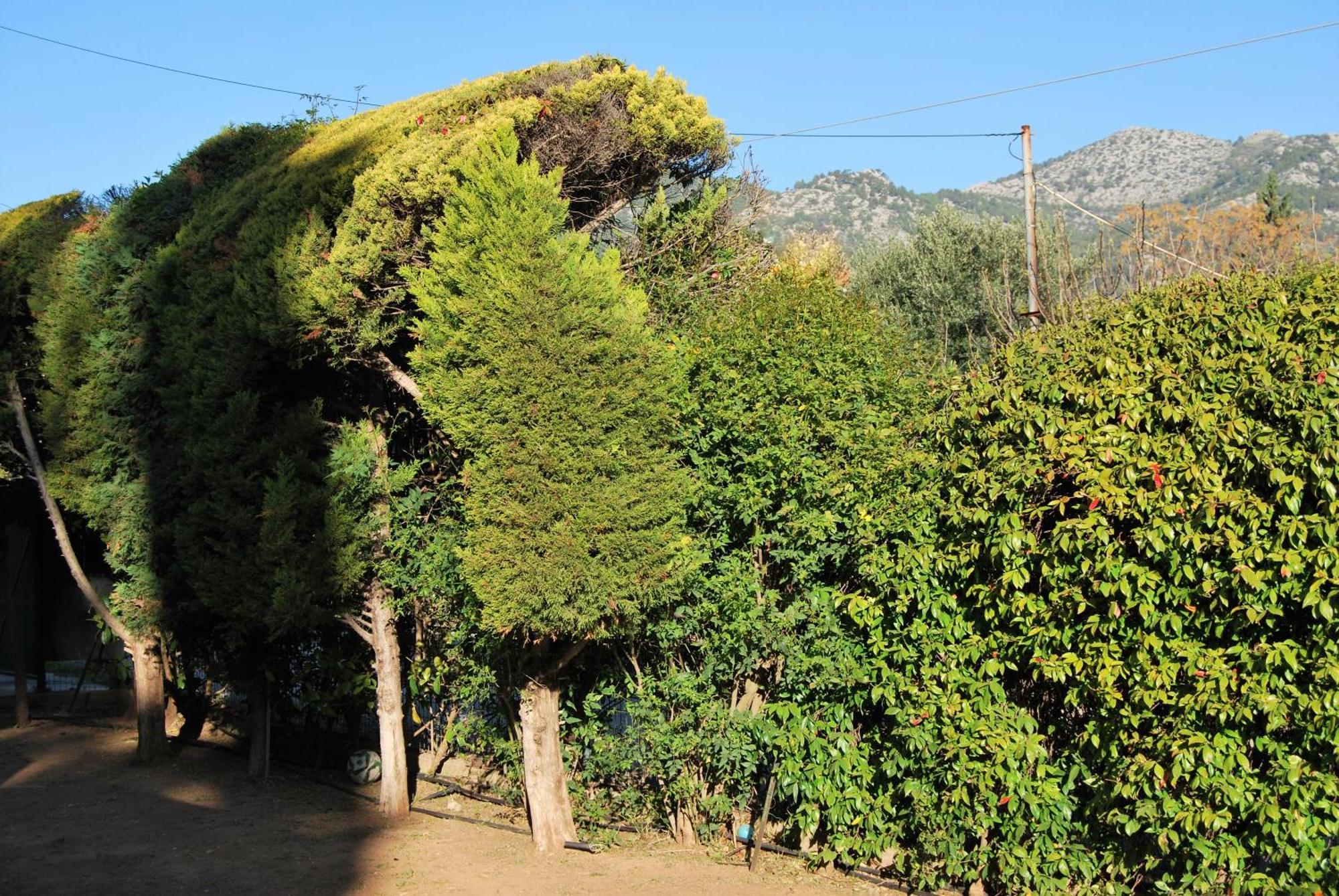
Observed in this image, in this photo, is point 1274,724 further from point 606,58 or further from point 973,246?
point 973,246

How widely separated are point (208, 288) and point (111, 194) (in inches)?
128

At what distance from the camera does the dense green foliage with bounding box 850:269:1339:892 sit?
15.3 feet

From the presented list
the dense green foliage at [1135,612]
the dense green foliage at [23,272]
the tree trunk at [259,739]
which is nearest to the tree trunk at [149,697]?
the tree trunk at [259,739]

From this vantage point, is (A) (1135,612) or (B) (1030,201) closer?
(A) (1135,612)

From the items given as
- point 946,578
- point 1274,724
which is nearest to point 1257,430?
point 1274,724

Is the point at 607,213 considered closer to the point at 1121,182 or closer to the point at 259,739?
the point at 259,739

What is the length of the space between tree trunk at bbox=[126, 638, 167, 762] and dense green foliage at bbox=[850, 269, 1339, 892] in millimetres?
7472

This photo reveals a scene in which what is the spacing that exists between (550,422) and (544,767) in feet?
8.24

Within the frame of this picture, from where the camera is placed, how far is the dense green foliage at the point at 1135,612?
4668 mm

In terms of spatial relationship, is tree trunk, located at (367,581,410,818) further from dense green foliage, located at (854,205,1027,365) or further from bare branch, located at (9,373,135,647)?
dense green foliage, located at (854,205,1027,365)

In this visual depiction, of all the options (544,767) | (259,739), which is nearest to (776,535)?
(544,767)

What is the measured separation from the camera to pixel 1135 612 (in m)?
5.16

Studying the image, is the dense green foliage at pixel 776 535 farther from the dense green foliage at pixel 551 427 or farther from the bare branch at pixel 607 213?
the bare branch at pixel 607 213

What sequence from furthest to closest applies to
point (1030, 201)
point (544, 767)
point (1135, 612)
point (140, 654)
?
point (1030, 201), point (140, 654), point (544, 767), point (1135, 612)
